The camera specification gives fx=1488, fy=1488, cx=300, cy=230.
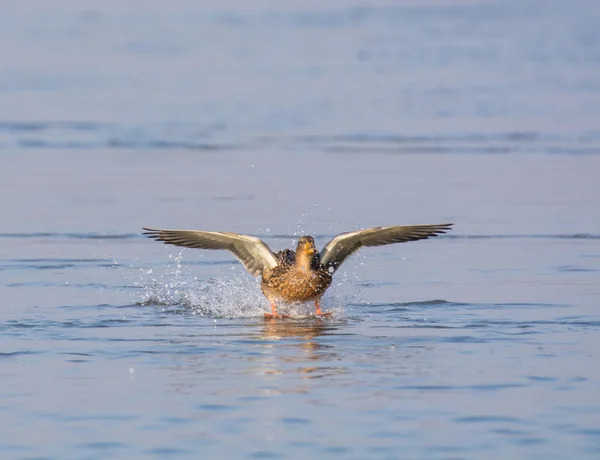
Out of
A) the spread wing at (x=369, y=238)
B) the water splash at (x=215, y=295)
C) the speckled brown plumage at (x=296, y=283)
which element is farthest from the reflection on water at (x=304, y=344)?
the spread wing at (x=369, y=238)

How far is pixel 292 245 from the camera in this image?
15008 millimetres

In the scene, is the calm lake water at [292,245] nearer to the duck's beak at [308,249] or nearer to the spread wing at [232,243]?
the spread wing at [232,243]

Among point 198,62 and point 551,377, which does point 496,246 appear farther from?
point 198,62

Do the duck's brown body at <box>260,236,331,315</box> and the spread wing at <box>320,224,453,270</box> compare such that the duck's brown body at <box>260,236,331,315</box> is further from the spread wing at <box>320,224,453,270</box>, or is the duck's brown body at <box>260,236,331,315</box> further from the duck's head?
the spread wing at <box>320,224,453,270</box>

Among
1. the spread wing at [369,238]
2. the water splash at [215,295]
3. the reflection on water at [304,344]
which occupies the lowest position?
the reflection on water at [304,344]

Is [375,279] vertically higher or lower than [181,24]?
lower

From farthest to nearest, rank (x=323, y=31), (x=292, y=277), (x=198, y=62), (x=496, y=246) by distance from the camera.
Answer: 1. (x=323, y=31)
2. (x=198, y=62)
3. (x=496, y=246)
4. (x=292, y=277)

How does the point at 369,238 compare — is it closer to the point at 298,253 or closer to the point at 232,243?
the point at 298,253

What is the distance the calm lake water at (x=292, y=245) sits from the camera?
832 cm

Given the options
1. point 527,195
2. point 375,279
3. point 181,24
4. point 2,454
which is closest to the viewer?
point 2,454

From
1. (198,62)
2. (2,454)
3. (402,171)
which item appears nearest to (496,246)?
(402,171)

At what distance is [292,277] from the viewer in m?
12.7

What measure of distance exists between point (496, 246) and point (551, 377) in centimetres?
546

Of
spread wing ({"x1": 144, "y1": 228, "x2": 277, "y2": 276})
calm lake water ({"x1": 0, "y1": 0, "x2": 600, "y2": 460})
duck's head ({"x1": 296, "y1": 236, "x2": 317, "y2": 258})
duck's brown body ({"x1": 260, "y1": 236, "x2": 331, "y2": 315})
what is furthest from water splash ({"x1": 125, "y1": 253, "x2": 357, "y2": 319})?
duck's head ({"x1": 296, "y1": 236, "x2": 317, "y2": 258})
